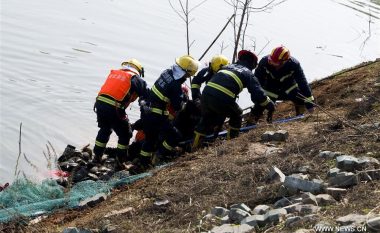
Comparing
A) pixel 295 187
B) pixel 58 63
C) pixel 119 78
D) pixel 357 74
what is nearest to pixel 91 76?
pixel 58 63

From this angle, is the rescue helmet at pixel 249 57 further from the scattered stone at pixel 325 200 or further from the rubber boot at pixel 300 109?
the scattered stone at pixel 325 200

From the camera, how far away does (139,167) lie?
798cm

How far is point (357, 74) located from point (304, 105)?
1960 millimetres

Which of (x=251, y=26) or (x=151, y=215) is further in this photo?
(x=251, y=26)

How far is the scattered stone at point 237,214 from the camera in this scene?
4.08 meters

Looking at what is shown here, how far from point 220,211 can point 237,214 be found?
0.77 ft

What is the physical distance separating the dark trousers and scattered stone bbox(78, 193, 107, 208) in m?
2.11

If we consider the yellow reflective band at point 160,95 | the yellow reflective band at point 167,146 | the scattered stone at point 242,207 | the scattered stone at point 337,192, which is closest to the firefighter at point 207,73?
the yellow reflective band at point 167,146

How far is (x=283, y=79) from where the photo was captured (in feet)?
29.3

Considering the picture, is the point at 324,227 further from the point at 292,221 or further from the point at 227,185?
the point at 227,185

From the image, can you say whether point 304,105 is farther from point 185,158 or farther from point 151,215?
point 151,215

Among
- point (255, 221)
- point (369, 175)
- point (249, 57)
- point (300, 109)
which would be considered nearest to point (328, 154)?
point (369, 175)

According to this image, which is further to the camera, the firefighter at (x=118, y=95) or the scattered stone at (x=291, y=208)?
the firefighter at (x=118, y=95)

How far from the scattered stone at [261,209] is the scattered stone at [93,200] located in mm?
2244
